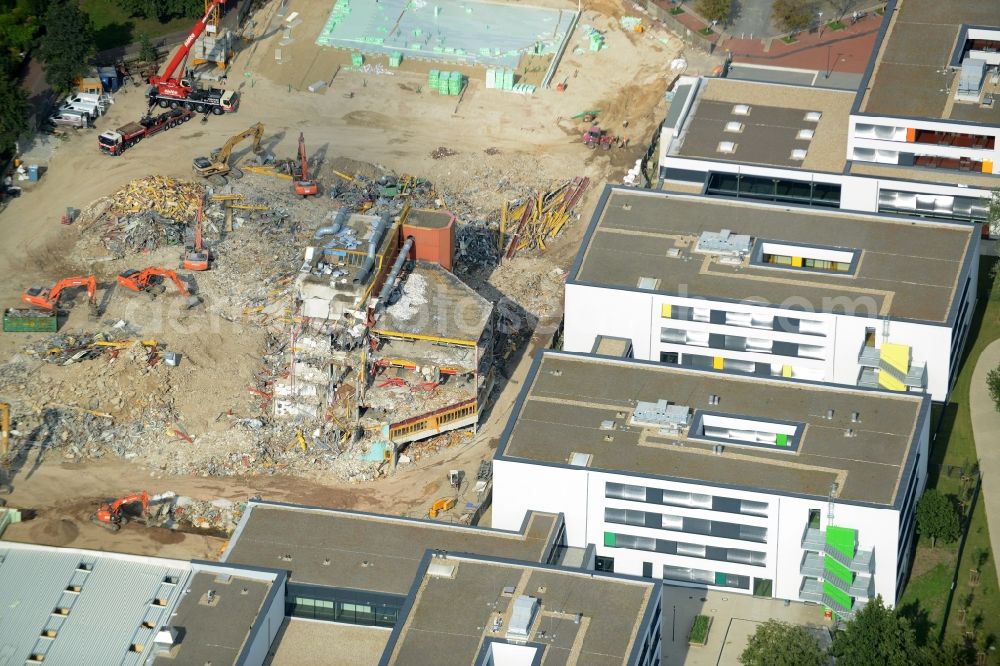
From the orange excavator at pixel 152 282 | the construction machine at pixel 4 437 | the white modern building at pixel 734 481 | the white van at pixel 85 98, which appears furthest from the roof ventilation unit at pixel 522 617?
the white van at pixel 85 98

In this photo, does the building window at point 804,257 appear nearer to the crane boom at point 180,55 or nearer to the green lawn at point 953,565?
the green lawn at point 953,565

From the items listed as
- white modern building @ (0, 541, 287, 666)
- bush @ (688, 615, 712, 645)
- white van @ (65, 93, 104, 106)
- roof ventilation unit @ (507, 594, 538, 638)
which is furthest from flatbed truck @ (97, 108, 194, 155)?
roof ventilation unit @ (507, 594, 538, 638)

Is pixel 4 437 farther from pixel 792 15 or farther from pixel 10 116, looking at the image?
pixel 792 15

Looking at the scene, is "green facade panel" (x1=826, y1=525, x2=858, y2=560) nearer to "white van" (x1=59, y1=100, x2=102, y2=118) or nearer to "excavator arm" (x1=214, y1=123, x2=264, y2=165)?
"excavator arm" (x1=214, y1=123, x2=264, y2=165)

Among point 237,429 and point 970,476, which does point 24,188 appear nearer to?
point 237,429

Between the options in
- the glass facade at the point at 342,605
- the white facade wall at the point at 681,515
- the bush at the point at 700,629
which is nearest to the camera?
the glass facade at the point at 342,605

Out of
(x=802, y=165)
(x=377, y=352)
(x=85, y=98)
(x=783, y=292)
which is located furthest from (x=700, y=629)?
(x=85, y=98)
